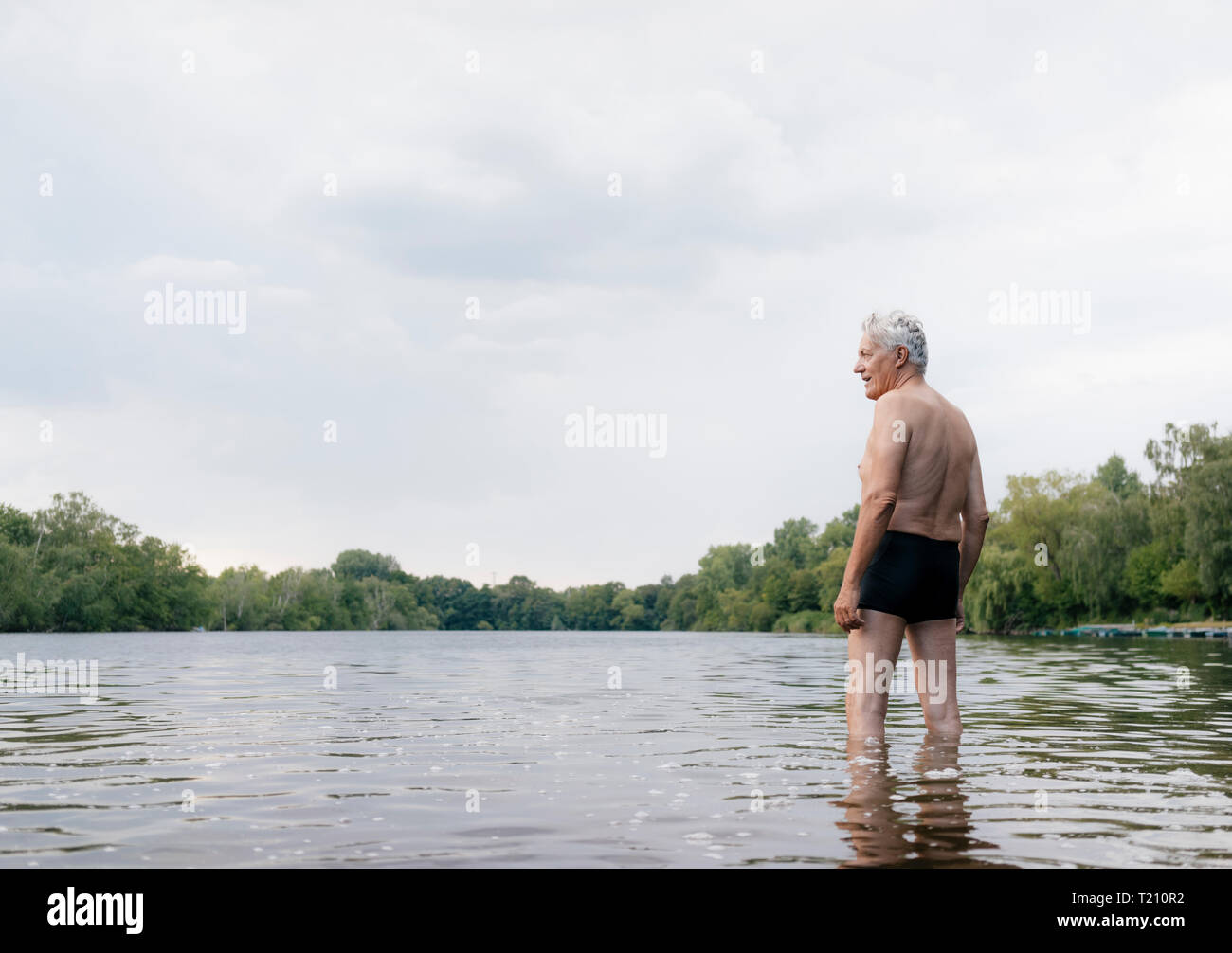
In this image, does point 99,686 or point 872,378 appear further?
point 99,686

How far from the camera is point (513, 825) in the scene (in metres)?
4.61

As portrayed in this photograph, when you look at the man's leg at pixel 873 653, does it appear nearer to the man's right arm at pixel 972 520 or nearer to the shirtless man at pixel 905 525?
the shirtless man at pixel 905 525

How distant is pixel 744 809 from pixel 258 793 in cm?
245

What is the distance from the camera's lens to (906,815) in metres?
4.71

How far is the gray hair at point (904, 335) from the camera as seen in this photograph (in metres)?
6.45

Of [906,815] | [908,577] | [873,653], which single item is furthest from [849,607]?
[906,815]

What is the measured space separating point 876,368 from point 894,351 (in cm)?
14

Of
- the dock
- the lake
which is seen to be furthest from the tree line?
the lake

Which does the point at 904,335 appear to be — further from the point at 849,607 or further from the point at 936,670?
the point at 936,670
